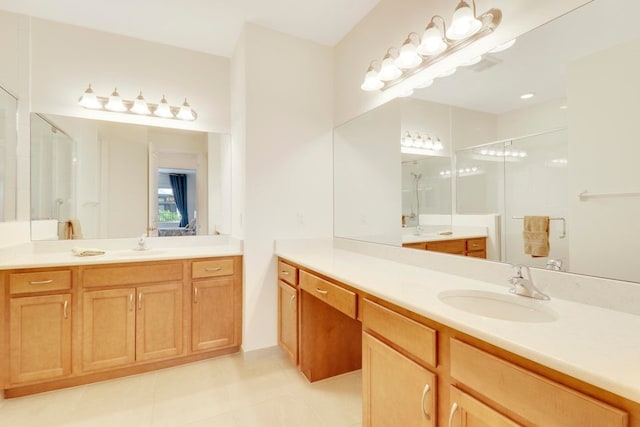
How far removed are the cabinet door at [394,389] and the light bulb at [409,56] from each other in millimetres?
1554

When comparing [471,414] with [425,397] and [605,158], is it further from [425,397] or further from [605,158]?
[605,158]

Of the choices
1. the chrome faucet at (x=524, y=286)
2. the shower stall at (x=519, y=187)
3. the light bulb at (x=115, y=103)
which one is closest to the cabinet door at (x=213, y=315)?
the light bulb at (x=115, y=103)

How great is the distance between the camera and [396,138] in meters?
2.12

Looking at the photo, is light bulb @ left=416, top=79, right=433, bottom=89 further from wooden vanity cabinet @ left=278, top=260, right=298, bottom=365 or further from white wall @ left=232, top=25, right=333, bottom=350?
wooden vanity cabinet @ left=278, top=260, right=298, bottom=365

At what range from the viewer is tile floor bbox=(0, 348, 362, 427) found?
1.70 metres

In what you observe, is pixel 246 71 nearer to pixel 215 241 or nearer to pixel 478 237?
pixel 215 241

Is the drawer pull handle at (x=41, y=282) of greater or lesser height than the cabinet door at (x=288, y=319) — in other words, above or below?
above

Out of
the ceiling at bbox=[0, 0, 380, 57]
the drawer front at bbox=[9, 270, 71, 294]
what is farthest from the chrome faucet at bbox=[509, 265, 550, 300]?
the drawer front at bbox=[9, 270, 71, 294]

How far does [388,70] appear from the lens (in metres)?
1.94

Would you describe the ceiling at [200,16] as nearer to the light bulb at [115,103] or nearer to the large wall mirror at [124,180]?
the light bulb at [115,103]

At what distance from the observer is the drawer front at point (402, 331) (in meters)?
1.03

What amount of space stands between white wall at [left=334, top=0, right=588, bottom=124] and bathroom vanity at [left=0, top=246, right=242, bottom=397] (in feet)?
5.34

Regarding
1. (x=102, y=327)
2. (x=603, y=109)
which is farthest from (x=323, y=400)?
(x=603, y=109)

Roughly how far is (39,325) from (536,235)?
9.48ft
